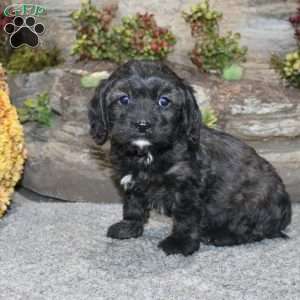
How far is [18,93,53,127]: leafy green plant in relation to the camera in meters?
7.80

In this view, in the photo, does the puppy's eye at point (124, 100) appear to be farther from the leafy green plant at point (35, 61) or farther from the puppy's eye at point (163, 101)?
the leafy green plant at point (35, 61)

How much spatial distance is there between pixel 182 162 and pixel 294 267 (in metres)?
1.27

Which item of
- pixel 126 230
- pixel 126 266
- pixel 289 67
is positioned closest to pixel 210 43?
pixel 289 67

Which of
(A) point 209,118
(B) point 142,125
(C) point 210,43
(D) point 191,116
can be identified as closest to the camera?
(B) point 142,125

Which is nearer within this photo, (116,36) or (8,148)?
(8,148)

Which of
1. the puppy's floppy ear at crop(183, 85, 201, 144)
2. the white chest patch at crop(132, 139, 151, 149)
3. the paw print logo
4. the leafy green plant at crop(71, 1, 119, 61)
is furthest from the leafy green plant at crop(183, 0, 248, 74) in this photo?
the white chest patch at crop(132, 139, 151, 149)

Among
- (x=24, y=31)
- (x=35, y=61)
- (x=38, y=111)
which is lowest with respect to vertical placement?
(x=38, y=111)

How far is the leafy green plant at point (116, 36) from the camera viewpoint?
301 inches

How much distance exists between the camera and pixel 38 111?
25.7 feet

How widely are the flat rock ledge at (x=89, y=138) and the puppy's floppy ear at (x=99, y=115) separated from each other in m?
1.77

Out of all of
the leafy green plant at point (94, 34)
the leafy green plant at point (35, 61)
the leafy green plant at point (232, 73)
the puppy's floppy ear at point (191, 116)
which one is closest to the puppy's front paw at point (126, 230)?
the puppy's floppy ear at point (191, 116)

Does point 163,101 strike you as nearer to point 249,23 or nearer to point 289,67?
point 289,67

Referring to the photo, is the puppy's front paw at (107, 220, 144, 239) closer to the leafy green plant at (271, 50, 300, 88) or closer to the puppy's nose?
the puppy's nose

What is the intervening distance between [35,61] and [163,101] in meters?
3.55
